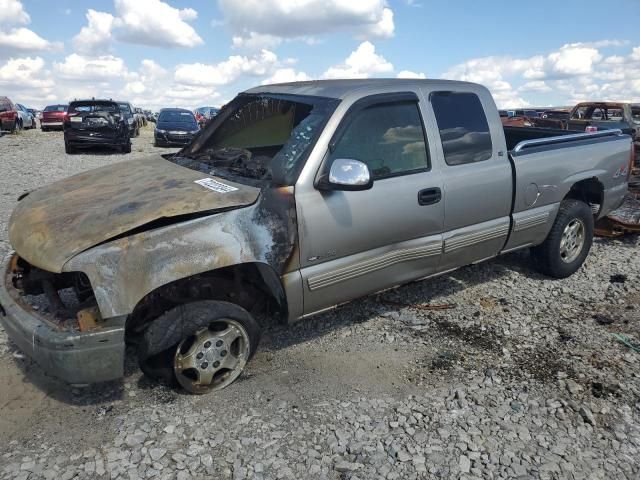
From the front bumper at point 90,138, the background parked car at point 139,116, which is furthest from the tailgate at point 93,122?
the background parked car at point 139,116

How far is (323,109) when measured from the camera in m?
3.40

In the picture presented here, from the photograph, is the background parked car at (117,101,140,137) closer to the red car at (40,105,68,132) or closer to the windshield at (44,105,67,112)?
the red car at (40,105,68,132)

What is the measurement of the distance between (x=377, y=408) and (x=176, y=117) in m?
19.4

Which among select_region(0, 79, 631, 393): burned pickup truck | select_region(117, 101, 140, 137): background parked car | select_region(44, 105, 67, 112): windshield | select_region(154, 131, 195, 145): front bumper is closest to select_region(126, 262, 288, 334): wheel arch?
select_region(0, 79, 631, 393): burned pickup truck

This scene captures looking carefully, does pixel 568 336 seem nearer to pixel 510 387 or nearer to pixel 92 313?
pixel 510 387

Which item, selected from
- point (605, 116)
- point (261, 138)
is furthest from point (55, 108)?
point (261, 138)

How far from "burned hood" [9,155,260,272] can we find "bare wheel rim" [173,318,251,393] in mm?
729

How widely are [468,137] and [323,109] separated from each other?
4.17ft

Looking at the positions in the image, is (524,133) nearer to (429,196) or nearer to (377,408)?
(429,196)

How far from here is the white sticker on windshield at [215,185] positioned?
3102mm

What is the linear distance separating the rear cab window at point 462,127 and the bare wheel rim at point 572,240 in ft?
4.98

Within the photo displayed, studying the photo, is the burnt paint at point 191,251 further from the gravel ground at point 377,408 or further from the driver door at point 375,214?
the gravel ground at point 377,408

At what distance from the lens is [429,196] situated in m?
3.63

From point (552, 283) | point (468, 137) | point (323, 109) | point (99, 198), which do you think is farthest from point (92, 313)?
point (552, 283)
